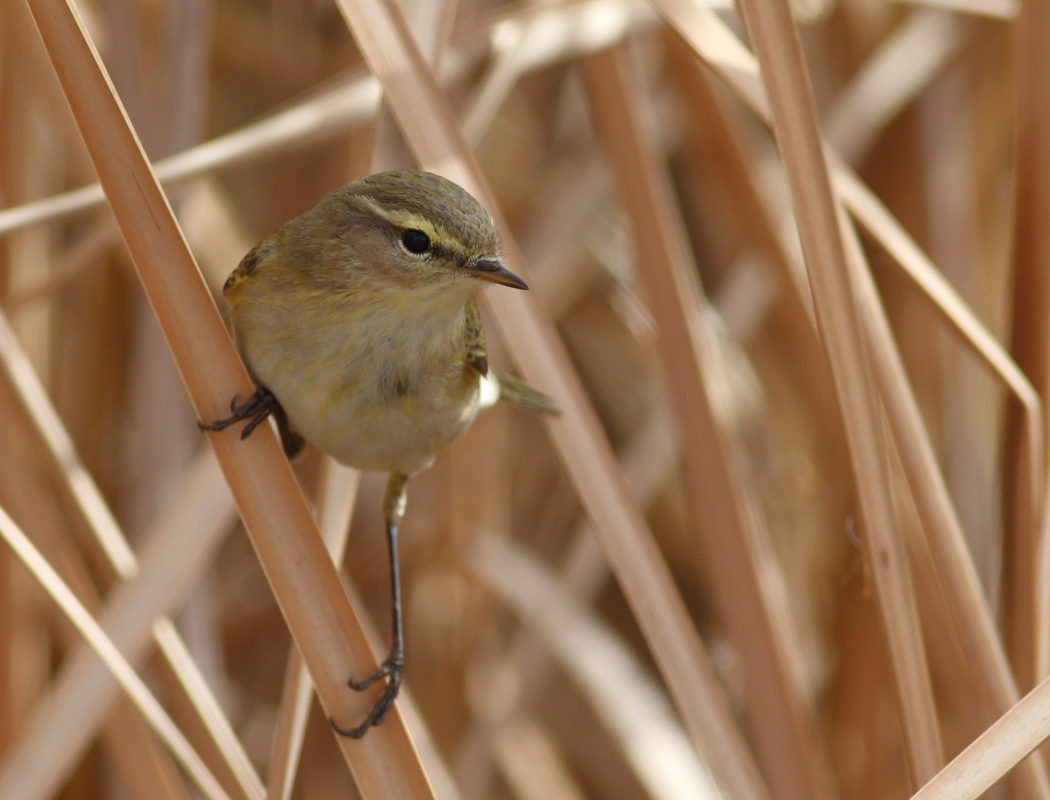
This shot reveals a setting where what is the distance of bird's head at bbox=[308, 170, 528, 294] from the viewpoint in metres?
1.35

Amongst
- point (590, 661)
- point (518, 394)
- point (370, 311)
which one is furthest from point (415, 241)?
point (590, 661)

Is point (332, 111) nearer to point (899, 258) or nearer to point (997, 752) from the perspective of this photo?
point (899, 258)

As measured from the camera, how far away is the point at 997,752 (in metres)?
0.97

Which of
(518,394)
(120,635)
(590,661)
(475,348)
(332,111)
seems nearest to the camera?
(120,635)

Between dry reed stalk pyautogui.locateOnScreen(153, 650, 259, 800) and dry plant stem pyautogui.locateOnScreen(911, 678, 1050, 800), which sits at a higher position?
dry reed stalk pyautogui.locateOnScreen(153, 650, 259, 800)

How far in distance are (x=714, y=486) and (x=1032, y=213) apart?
718 mm

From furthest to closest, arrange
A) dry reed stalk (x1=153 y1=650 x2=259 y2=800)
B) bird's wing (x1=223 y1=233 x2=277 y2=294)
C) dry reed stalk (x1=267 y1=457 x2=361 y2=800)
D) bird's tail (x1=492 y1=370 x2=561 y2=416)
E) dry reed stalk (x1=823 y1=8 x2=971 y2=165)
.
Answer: dry reed stalk (x1=823 y1=8 x2=971 y2=165)
bird's tail (x1=492 y1=370 x2=561 y2=416)
bird's wing (x1=223 y1=233 x2=277 y2=294)
dry reed stalk (x1=153 y1=650 x2=259 y2=800)
dry reed stalk (x1=267 y1=457 x2=361 y2=800)

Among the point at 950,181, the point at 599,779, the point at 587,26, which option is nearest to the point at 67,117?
the point at 587,26

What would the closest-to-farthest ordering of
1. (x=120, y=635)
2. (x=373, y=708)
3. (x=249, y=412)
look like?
1. (x=373, y=708)
2. (x=249, y=412)
3. (x=120, y=635)

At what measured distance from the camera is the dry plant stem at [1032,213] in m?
1.46

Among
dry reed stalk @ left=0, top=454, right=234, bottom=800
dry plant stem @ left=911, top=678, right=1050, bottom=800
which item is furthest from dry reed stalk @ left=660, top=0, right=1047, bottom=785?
dry reed stalk @ left=0, top=454, right=234, bottom=800

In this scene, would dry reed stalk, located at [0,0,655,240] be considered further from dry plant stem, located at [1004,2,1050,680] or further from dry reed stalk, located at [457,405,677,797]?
dry reed stalk, located at [457,405,677,797]

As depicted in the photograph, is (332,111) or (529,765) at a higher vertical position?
(332,111)

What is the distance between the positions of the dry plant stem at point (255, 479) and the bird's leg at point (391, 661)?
0.5 inches
